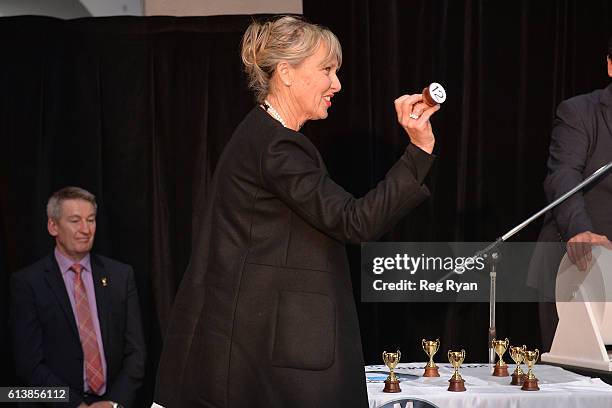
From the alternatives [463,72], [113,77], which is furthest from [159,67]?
[463,72]

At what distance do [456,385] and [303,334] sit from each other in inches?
42.7

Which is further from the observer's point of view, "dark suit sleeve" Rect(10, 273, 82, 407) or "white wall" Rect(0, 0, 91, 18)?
"white wall" Rect(0, 0, 91, 18)

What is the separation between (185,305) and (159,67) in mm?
3304

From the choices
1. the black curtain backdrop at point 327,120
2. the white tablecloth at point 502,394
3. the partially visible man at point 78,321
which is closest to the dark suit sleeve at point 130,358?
the partially visible man at point 78,321

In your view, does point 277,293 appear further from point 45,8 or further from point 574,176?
point 45,8

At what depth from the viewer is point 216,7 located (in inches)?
206

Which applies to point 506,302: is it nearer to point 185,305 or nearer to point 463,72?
point 463,72

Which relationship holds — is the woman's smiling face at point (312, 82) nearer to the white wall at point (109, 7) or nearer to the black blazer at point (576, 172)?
the black blazer at point (576, 172)

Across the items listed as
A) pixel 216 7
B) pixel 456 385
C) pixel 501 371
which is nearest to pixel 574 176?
pixel 501 371

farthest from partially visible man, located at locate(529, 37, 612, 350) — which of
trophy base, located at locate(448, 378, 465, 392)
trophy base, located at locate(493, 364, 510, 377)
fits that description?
trophy base, located at locate(448, 378, 465, 392)

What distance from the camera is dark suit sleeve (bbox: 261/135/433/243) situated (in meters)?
1.81

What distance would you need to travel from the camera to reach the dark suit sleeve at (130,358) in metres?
4.07

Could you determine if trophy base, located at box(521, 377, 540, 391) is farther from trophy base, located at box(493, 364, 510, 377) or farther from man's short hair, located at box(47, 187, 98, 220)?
man's short hair, located at box(47, 187, 98, 220)

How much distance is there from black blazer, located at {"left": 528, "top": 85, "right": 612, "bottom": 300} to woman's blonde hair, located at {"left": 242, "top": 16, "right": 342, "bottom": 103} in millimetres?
1574
